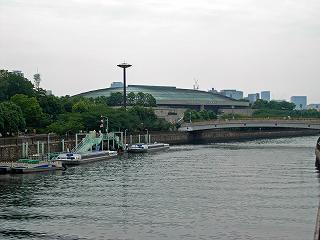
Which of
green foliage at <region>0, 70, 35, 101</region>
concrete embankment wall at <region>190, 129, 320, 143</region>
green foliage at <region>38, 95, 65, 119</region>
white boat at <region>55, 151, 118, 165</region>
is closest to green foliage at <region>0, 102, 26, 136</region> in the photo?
white boat at <region>55, 151, 118, 165</region>

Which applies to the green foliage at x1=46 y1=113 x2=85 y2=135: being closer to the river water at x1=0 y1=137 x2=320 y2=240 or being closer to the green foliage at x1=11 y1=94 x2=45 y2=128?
the green foliage at x1=11 y1=94 x2=45 y2=128

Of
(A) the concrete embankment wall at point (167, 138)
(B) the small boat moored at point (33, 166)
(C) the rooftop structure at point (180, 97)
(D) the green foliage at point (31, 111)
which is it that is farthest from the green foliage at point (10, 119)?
(C) the rooftop structure at point (180, 97)

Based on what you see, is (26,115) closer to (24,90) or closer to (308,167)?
(24,90)

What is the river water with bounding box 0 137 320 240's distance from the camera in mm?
27703

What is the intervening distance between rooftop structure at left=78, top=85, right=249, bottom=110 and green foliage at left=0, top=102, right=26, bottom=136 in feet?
305

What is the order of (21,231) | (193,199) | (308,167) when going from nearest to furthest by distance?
1. (21,231)
2. (193,199)
3. (308,167)

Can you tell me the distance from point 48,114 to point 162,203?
49718mm

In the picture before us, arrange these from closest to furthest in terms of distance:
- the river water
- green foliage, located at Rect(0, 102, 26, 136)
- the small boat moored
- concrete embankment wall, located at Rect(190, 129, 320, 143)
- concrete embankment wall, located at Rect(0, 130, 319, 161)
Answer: the river water → the small boat moored → concrete embankment wall, located at Rect(0, 130, 319, 161) → green foliage, located at Rect(0, 102, 26, 136) → concrete embankment wall, located at Rect(190, 129, 320, 143)

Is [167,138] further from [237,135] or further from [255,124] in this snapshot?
[237,135]

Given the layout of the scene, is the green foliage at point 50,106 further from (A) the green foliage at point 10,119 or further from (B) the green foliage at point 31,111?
(A) the green foliage at point 10,119

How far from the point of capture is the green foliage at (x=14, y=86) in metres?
87.6

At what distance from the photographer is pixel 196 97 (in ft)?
565

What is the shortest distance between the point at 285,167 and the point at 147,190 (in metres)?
18.6

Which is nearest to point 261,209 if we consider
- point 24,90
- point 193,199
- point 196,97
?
point 193,199
